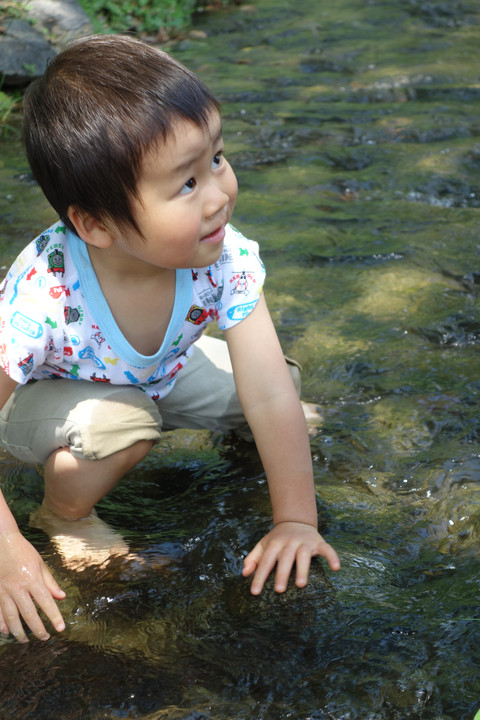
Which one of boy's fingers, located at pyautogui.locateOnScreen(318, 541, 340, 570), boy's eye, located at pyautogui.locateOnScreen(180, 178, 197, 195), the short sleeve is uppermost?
boy's eye, located at pyautogui.locateOnScreen(180, 178, 197, 195)

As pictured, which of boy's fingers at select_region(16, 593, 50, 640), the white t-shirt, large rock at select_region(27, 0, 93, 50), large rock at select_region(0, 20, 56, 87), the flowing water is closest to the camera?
the flowing water

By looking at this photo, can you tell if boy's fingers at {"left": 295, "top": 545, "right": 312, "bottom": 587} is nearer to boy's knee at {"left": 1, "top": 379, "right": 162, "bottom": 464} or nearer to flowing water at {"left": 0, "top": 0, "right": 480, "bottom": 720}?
flowing water at {"left": 0, "top": 0, "right": 480, "bottom": 720}

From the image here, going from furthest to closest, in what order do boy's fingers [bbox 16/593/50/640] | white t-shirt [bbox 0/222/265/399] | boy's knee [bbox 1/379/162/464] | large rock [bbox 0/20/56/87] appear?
large rock [bbox 0/20/56/87]
boy's knee [bbox 1/379/162/464]
white t-shirt [bbox 0/222/265/399]
boy's fingers [bbox 16/593/50/640]

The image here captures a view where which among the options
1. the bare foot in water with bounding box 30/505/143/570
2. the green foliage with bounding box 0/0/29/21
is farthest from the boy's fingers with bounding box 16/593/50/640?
the green foliage with bounding box 0/0/29/21

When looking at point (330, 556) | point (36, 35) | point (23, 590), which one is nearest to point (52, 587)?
point (23, 590)

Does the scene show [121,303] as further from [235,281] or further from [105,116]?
[105,116]

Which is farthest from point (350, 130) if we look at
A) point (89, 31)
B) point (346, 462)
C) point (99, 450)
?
point (99, 450)

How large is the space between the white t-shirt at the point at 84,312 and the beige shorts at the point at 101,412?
5cm

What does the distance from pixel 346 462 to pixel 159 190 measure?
3.19 ft

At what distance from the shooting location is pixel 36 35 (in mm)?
5789

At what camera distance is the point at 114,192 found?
1770 mm

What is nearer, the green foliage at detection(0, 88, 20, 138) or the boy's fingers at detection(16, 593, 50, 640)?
the boy's fingers at detection(16, 593, 50, 640)

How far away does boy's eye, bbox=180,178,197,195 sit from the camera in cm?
177

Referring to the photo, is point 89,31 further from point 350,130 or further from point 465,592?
point 465,592
